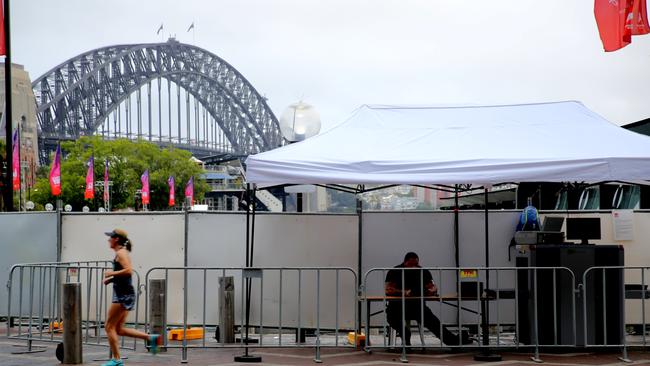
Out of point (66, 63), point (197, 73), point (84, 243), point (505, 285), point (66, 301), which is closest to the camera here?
point (66, 301)

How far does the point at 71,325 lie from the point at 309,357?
2959mm

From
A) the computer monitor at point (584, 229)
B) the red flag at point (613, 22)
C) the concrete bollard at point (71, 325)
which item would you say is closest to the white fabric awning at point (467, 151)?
the computer monitor at point (584, 229)

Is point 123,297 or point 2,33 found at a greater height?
point 2,33

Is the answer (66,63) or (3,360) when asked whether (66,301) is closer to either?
(3,360)

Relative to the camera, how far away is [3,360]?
10906 mm

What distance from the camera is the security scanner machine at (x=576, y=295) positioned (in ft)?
37.1

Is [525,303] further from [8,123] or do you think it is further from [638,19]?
[8,123]

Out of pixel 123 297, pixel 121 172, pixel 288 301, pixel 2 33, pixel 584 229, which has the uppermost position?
pixel 121 172

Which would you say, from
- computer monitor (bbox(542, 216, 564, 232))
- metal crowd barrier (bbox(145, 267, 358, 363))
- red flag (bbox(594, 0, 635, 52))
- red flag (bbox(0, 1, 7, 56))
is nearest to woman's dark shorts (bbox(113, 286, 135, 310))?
metal crowd barrier (bbox(145, 267, 358, 363))

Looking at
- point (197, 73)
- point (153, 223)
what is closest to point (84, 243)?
point (153, 223)

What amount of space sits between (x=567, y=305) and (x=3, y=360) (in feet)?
23.2

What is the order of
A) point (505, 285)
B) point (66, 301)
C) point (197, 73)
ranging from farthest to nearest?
1. point (197, 73)
2. point (505, 285)
3. point (66, 301)

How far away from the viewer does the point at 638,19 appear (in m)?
15.2

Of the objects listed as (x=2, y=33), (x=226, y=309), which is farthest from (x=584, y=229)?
(x=2, y=33)
